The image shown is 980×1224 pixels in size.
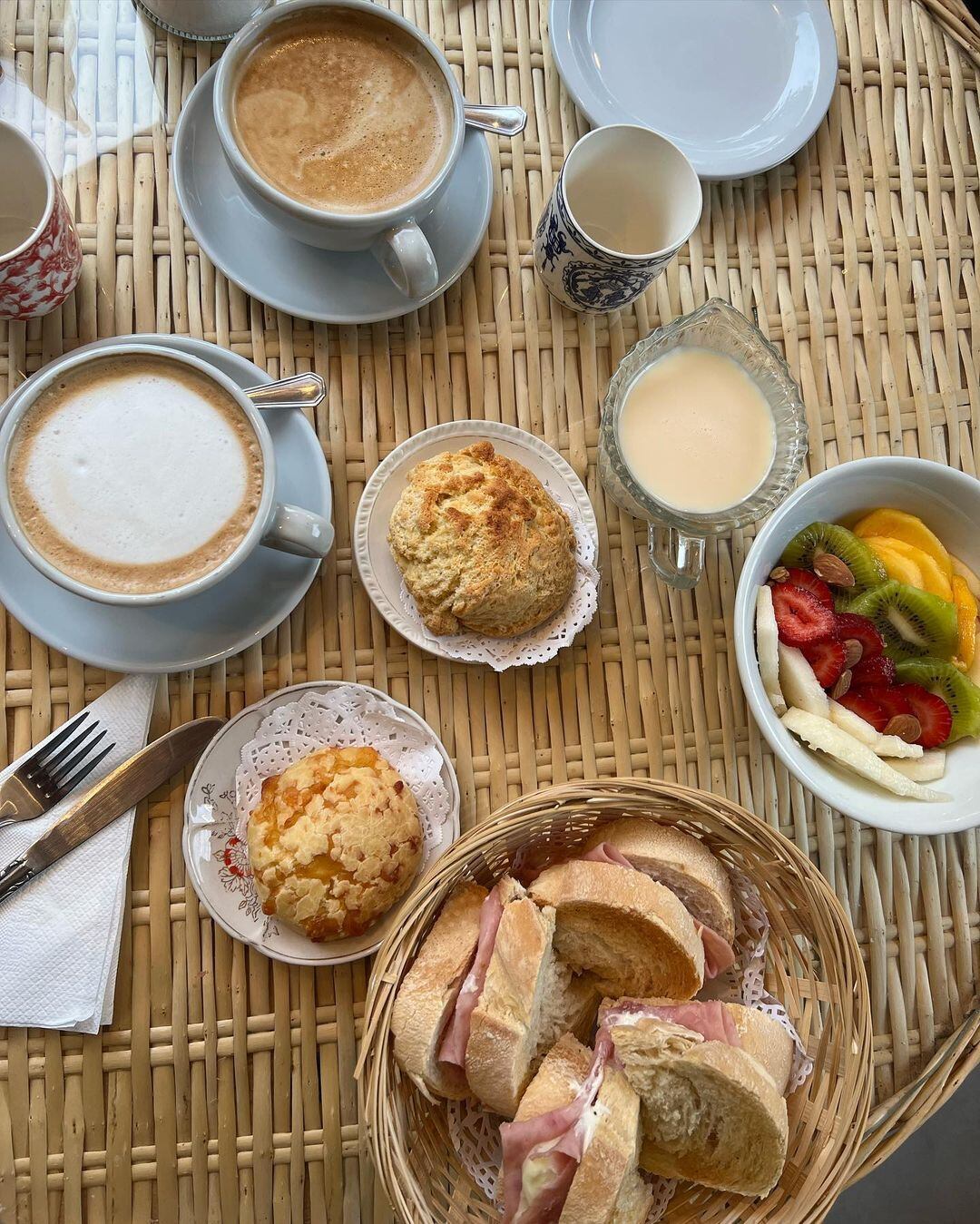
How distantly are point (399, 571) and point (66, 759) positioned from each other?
0.49 meters

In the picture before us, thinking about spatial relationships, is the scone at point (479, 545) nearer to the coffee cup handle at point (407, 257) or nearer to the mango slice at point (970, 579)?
the coffee cup handle at point (407, 257)

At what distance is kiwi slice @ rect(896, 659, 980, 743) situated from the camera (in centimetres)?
122

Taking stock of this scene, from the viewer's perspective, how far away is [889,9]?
4.76 ft

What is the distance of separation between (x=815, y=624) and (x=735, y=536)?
0.20 meters

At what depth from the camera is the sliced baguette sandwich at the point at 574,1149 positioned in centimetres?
97

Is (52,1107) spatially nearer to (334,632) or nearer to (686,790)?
(334,632)

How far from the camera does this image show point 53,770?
115cm

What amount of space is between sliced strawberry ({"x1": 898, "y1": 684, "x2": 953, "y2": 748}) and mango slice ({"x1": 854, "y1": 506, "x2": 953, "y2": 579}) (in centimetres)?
18

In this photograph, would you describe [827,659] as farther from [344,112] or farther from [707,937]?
[344,112]

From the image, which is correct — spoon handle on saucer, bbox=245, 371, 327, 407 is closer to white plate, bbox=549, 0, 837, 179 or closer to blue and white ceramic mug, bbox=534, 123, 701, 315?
blue and white ceramic mug, bbox=534, 123, 701, 315

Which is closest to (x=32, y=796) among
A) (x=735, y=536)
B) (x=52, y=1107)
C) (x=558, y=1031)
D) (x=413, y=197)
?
(x=52, y=1107)

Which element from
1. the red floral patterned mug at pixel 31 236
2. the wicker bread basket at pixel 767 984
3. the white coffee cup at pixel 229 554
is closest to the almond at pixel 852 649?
the wicker bread basket at pixel 767 984

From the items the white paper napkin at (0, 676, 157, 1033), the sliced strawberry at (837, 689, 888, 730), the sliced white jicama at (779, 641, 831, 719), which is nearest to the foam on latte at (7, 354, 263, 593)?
the white paper napkin at (0, 676, 157, 1033)

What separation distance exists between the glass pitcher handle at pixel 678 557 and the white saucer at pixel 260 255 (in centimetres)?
47
